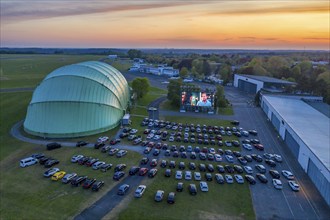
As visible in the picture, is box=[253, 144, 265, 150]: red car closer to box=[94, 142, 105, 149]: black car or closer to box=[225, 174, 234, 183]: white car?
box=[225, 174, 234, 183]: white car

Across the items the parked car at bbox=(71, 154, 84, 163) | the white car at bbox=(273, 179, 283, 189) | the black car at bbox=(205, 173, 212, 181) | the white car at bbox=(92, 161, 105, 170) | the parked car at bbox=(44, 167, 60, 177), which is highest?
the parked car at bbox=(71, 154, 84, 163)

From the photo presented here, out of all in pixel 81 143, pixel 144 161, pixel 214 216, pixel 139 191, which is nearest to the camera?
pixel 214 216

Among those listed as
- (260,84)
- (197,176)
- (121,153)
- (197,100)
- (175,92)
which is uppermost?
(260,84)

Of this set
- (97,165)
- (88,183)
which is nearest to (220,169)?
(97,165)

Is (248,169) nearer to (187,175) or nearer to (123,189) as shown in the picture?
(187,175)

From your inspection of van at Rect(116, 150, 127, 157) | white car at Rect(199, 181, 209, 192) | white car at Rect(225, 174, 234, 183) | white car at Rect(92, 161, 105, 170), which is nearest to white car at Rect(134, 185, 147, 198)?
white car at Rect(199, 181, 209, 192)

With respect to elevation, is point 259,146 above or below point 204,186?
above

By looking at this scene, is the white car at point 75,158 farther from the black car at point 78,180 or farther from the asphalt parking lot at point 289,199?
the asphalt parking lot at point 289,199
